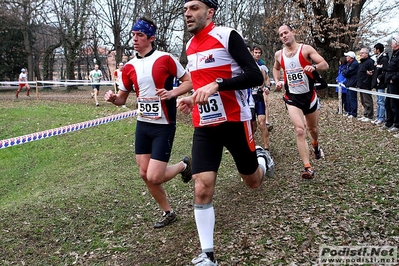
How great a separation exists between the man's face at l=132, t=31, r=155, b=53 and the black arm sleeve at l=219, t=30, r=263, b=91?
1493 mm

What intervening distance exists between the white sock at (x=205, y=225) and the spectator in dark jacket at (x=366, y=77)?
10218 mm

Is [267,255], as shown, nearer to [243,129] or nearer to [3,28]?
[243,129]

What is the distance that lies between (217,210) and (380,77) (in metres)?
7.78

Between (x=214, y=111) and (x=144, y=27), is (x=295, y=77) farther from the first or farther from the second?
(x=214, y=111)

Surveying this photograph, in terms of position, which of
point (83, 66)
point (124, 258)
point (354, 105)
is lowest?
point (124, 258)

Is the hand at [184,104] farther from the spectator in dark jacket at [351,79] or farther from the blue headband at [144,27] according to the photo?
the spectator in dark jacket at [351,79]

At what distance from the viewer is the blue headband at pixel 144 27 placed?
473cm

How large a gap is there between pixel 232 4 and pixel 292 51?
28.7m

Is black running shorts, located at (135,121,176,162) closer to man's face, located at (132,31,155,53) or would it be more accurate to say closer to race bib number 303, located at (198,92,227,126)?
man's face, located at (132,31,155,53)

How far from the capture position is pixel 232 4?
33281 mm

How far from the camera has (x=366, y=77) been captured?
1249 cm

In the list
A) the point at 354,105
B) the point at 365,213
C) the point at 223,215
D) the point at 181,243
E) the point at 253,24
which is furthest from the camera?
the point at 253,24

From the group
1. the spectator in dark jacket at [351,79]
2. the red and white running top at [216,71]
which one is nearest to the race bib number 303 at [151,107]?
the red and white running top at [216,71]

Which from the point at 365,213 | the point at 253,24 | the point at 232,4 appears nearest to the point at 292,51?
the point at 365,213
